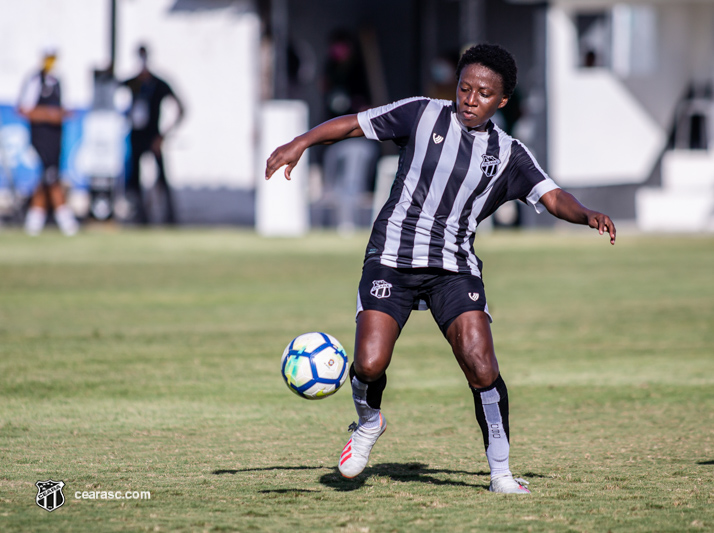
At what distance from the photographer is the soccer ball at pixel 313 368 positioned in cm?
544

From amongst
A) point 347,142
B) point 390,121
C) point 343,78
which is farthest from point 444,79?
point 390,121

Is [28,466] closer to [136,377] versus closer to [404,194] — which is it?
[404,194]

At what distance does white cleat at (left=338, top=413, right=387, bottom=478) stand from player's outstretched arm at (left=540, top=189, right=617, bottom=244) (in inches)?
52.6

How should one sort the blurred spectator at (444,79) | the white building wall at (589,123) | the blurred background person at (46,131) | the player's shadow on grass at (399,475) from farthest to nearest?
1. the white building wall at (589,123)
2. the blurred spectator at (444,79)
3. the blurred background person at (46,131)
4. the player's shadow on grass at (399,475)

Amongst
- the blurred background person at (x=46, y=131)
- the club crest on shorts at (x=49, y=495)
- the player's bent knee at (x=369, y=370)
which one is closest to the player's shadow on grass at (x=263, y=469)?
the player's bent knee at (x=369, y=370)

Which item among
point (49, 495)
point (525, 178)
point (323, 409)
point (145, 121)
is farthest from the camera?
point (145, 121)

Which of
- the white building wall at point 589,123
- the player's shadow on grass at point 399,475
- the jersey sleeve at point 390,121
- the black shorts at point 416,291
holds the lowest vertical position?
the player's shadow on grass at point 399,475

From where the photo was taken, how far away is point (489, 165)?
551cm

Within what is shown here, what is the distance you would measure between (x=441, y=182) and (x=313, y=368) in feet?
3.59

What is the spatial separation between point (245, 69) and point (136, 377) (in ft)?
53.2

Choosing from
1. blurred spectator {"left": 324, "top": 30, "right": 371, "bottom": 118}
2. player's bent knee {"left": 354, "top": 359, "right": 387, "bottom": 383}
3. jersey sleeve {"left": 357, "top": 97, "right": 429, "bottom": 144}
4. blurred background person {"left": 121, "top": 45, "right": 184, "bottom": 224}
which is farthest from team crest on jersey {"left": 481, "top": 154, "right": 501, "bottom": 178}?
blurred spectator {"left": 324, "top": 30, "right": 371, "bottom": 118}

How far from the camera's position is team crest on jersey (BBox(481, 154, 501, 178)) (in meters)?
5.50

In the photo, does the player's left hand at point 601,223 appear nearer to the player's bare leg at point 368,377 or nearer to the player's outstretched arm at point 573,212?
the player's outstretched arm at point 573,212

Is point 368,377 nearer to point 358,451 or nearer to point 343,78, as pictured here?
point 358,451
